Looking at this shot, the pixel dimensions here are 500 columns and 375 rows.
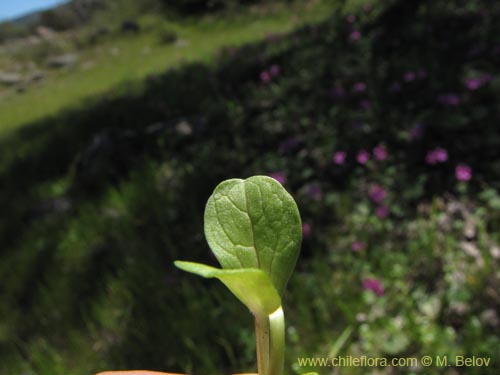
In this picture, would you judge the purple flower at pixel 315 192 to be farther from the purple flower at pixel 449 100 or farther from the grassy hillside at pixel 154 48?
the grassy hillside at pixel 154 48

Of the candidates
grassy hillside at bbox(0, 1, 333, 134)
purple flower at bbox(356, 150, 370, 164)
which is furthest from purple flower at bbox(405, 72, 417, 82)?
grassy hillside at bbox(0, 1, 333, 134)

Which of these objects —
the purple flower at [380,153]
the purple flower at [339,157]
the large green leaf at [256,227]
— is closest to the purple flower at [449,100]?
the purple flower at [380,153]

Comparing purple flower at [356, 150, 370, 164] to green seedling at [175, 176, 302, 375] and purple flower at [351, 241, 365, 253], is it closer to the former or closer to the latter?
purple flower at [351, 241, 365, 253]

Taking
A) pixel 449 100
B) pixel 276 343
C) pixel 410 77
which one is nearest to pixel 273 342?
pixel 276 343

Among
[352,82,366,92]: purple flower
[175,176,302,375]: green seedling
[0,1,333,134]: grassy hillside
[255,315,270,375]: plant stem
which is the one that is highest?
[175,176,302,375]: green seedling

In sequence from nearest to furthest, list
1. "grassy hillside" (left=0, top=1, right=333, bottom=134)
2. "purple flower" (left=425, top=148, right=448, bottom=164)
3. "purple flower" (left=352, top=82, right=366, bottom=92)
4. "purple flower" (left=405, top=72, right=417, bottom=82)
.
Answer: "purple flower" (left=425, top=148, right=448, bottom=164)
"purple flower" (left=405, top=72, right=417, bottom=82)
"purple flower" (left=352, top=82, right=366, bottom=92)
"grassy hillside" (left=0, top=1, right=333, bottom=134)

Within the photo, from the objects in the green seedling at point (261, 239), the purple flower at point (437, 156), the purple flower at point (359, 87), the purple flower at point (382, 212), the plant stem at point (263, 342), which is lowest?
the purple flower at point (382, 212)

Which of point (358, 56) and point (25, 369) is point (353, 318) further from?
point (358, 56)

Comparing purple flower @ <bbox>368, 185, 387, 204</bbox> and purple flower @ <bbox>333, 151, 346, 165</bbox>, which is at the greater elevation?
purple flower @ <bbox>333, 151, 346, 165</bbox>
